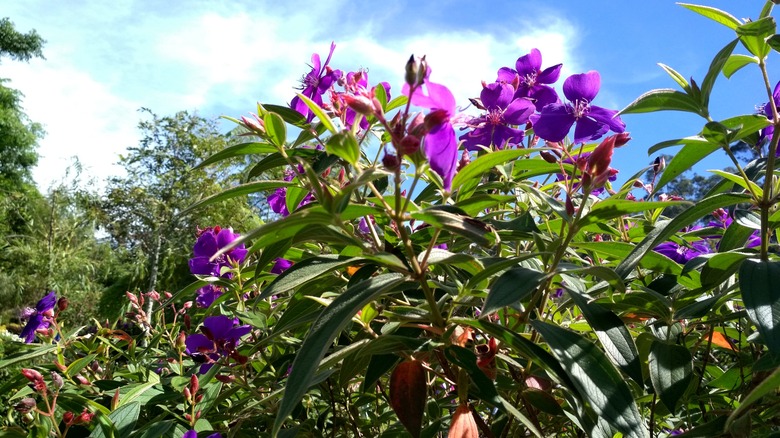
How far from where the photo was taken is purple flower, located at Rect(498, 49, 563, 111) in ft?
3.84

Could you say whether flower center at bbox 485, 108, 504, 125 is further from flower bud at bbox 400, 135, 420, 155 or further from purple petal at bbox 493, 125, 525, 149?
flower bud at bbox 400, 135, 420, 155

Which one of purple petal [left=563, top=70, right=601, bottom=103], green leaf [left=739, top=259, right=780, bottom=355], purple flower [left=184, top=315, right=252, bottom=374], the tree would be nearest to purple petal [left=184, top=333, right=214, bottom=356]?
purple flower [left=184, top=315, right=252, bottom=374]

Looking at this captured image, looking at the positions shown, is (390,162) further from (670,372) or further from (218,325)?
(218,325)

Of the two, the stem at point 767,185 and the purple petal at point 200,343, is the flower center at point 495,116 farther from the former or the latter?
the purple petal at point 200,343

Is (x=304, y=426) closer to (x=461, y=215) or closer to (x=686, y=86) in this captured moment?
(x=461, y=215)

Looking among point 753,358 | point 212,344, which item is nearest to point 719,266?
point 753,358

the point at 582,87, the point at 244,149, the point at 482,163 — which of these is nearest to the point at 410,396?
the point at 482,163

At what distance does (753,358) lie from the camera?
961mm

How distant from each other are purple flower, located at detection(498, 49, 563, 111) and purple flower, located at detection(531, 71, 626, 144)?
151 millimetres

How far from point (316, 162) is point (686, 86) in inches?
18.3

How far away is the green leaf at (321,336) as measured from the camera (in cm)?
53

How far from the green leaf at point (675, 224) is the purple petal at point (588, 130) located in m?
0.26

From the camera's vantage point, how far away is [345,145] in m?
0.59

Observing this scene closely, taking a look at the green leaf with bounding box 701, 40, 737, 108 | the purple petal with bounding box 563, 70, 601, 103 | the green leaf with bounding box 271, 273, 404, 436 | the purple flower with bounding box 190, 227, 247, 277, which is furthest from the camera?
the purple flower with bounding box 190, 227, 247, 277
